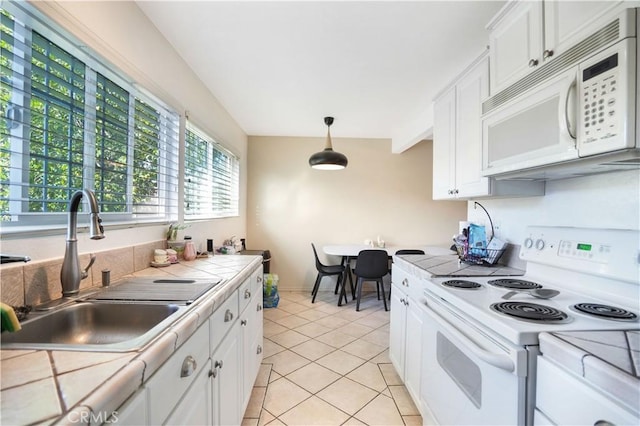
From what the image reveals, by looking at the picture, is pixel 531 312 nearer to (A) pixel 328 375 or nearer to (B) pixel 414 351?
(B) pixel 414 351

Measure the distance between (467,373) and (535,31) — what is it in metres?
1.54

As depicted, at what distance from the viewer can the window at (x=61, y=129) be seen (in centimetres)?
95

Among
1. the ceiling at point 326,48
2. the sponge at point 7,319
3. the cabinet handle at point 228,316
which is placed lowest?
the cabinet handle at point 228,316

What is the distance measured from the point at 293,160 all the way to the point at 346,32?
2.65 meters

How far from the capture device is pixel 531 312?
0.97 meters

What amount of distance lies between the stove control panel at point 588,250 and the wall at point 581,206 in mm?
110

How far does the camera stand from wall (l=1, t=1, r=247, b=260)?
3.46 feet

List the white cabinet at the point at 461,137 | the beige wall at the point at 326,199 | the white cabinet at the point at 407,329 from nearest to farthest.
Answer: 1. the white cabinet at the point at 407,329
2. the white cabinet at the point at 461,137
3. the beige wall at the point at 326,199

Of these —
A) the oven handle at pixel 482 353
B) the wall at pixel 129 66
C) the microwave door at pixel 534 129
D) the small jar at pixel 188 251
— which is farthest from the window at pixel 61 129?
the microwave door at pixel 534 129

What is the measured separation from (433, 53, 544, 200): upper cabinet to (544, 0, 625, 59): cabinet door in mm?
466

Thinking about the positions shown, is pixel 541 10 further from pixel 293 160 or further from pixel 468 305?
pixel 293 160

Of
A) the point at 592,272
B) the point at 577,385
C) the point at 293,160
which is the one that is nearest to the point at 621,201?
the point at 592,272

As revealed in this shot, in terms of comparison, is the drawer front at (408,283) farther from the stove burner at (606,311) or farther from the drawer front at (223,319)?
the drawer front at (223,319)

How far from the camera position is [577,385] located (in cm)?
68
